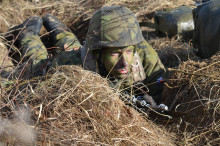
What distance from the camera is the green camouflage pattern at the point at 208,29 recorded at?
11.3ft

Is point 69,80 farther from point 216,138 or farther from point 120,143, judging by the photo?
point 216,138

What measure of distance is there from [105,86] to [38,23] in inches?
166

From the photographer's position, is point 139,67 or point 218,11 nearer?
point 218,11

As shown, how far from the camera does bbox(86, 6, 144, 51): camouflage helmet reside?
3387 millimetres

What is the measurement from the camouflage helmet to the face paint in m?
0.09

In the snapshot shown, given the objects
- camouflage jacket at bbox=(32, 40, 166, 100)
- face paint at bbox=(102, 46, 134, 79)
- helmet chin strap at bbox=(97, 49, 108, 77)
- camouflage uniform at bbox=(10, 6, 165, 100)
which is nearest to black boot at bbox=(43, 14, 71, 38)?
camouflage jacket at bbox=(32, 40, 166, 100)

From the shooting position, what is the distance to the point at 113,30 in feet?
11.2

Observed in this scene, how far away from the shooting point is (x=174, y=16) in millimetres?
5297

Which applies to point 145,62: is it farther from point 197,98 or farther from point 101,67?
point 197,98

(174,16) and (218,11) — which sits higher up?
(218,11)

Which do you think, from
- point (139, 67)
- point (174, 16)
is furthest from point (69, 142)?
point (174, 16)

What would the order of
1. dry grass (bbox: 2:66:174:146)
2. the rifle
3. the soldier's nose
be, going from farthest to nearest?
the soldier's nose, the rifle, dry grass (bbox: 2:66:174:146)

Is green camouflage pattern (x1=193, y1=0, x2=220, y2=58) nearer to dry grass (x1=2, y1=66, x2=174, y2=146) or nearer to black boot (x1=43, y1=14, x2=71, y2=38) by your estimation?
dry grass (x1=2, y1=66, x2=174, y2=146)

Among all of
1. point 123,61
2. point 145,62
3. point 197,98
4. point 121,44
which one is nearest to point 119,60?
point 123,61
